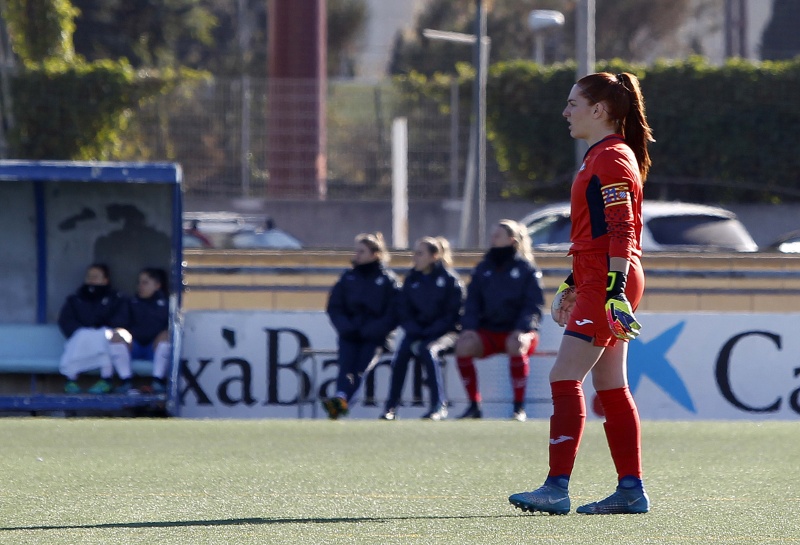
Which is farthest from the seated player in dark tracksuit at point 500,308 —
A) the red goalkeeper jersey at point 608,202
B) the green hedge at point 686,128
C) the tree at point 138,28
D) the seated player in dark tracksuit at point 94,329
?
the tree at point 138,28

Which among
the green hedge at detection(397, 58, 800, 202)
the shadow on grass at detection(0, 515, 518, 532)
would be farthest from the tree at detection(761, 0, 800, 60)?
the shadow on grass at detection(0, 515, 518, 532)

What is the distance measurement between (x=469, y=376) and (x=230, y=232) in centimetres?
1066

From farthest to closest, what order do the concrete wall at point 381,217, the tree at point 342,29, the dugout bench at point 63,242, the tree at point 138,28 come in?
the tree at point 342,29 < the tree at point 138,28 < the concrete wall at point 381,217 < the dugout bench at point 63,242

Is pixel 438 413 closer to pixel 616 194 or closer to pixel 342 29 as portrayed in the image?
pixel 616 194

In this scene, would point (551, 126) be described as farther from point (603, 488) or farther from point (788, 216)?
point (603, 488)

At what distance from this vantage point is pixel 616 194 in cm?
554

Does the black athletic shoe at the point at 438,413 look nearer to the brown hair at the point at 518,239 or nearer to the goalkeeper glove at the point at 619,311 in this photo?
the brown hair at the point at 518,239

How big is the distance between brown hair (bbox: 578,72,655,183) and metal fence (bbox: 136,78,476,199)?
17.3 metres

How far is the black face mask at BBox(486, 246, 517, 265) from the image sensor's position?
1215 centimetres

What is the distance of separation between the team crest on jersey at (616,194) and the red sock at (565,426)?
0.68 metres

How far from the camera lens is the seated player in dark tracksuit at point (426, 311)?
1222 centimetres

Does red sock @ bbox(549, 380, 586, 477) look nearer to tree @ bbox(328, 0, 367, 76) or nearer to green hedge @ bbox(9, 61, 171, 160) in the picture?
green hedge @ bbox(9, 61, 171, 160)

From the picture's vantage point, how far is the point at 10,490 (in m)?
6.41

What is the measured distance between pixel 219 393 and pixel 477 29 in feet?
37.0
